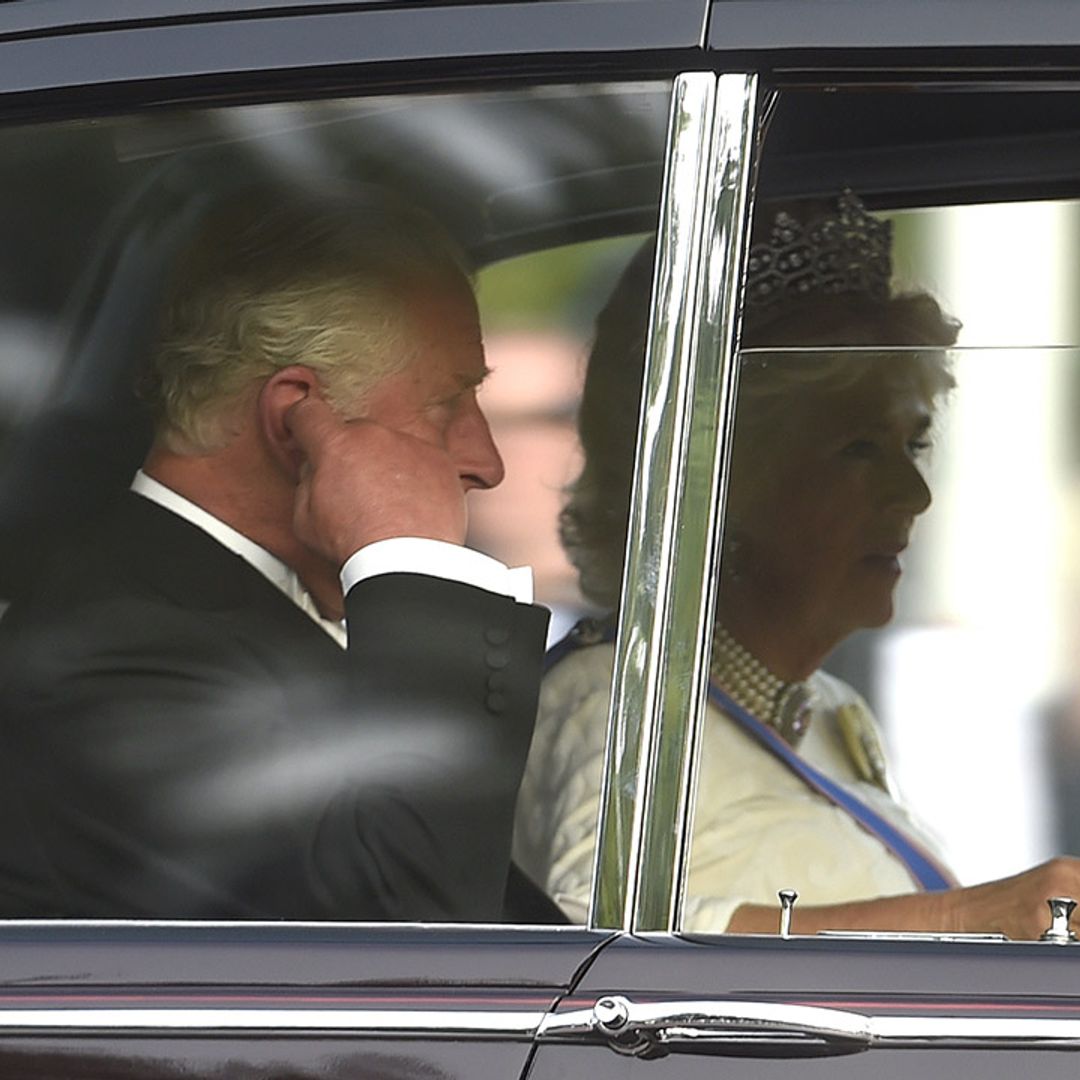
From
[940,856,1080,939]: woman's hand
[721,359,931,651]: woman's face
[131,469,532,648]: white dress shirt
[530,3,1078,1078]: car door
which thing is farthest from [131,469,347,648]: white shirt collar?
[940,856,1080,939]: woman's hand

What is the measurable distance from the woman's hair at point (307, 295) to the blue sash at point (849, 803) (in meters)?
0.48

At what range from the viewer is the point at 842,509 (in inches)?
97.3

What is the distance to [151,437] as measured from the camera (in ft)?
7.48

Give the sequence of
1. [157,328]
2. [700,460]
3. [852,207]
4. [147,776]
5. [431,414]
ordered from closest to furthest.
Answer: [700,460]
[147,776]
[431,414]
[157,328]
[852,207]

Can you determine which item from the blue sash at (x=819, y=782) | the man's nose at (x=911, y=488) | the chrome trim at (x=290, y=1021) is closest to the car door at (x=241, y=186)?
the chrome trim at (x=290, y=1021)

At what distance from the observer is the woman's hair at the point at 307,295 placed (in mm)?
2172

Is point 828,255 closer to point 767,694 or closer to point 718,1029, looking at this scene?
point 767,694

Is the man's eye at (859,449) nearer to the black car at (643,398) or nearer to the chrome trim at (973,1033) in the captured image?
the black car at (643,398)

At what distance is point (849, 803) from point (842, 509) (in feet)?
1.09

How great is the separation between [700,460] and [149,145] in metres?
0.63

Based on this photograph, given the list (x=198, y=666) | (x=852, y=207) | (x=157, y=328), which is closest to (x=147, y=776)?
(x=198, y=666)

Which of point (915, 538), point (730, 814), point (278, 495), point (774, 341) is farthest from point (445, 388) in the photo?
point (915, 538)

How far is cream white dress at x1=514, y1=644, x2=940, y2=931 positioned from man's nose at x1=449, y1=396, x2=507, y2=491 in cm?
19

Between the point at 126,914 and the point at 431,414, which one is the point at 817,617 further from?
the point at 126,914
